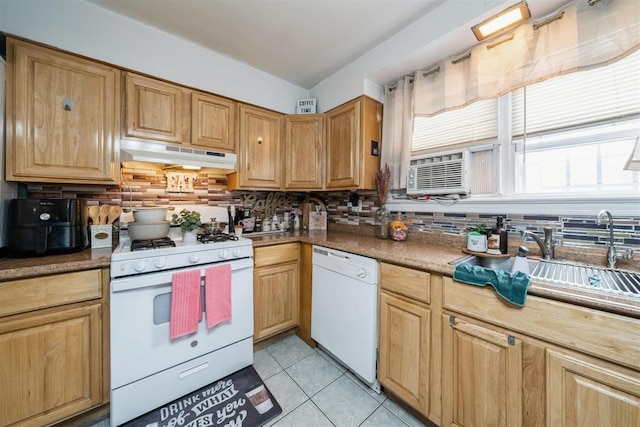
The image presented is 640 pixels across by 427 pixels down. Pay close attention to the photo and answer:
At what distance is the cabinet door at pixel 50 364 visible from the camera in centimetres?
107

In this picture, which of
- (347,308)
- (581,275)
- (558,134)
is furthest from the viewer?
(347,308)

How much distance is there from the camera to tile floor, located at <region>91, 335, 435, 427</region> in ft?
4.28

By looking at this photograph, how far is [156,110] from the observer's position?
1.69m

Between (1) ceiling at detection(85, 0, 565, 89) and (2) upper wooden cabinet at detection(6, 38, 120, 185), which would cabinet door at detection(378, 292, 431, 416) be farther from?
(2) upper wooden cabinet at detection(6, 38, 120, 185)

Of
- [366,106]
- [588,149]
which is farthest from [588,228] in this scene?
[366,106]

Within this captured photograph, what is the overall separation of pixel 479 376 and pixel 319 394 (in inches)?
37.7

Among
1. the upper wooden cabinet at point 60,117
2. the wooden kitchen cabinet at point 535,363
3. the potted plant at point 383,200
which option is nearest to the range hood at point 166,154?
the upper wooden cabinet at point 60,117

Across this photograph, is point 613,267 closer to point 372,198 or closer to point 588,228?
point 588,228

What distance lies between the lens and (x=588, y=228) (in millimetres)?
1224

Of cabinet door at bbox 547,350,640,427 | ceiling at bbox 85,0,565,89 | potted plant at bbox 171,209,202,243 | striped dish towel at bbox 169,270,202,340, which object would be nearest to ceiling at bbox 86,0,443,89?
ceiling at bbox 85,0,565,89

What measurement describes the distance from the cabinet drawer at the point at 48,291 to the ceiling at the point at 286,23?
172cm

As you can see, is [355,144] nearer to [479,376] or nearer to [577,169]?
[577,169]

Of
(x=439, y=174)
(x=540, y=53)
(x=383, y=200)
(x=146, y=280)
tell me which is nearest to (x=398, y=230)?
(x=383, y=200)

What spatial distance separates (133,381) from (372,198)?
84.3 inches
